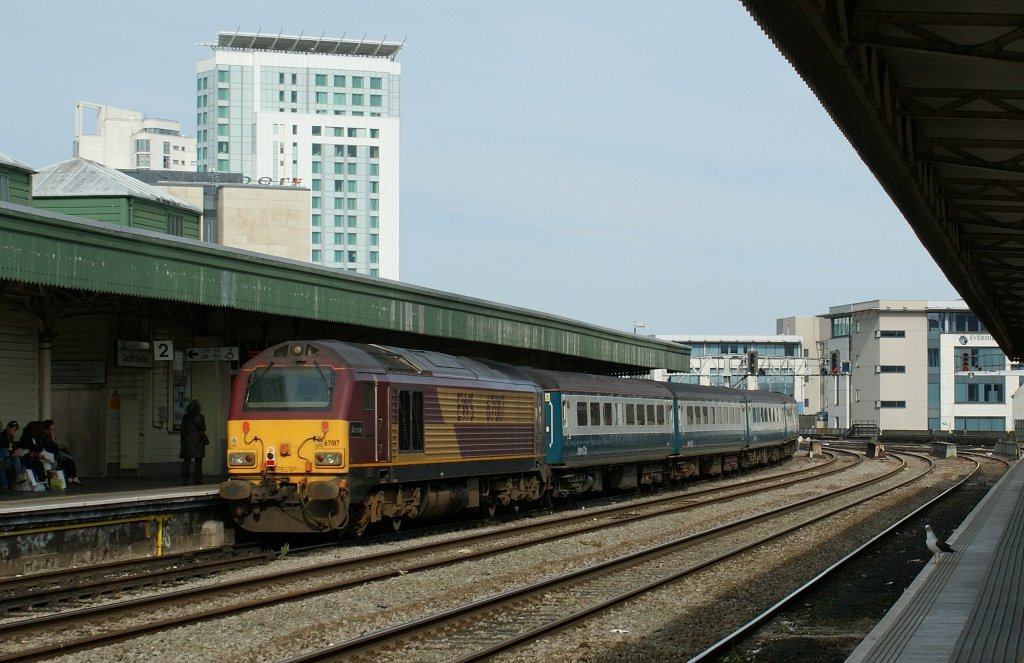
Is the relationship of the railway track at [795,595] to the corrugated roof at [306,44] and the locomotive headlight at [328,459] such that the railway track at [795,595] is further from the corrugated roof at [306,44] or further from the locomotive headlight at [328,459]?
the corrugated roof at [306,44]

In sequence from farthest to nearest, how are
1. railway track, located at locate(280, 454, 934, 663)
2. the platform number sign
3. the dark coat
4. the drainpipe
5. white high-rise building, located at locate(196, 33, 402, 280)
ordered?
white high-rise building, located at locate(196, 33, 402, 280) → the platform number sign → the dark coat → the drainpipe → railway track, located at locate(280, 454, 934, 663)

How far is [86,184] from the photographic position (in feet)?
113

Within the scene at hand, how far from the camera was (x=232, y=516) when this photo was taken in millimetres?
18375

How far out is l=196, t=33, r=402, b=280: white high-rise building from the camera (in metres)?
136

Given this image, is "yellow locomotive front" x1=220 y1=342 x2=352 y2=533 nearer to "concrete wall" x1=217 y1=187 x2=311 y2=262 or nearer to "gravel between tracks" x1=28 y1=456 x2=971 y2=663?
"gravel between tracks" x1=28 y1=456 x2=971 y2=663

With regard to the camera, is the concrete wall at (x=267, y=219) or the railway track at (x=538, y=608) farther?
the concrete wall at (x=267, y=219)

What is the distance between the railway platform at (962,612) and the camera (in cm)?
941

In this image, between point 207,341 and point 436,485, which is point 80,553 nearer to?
point 436,485

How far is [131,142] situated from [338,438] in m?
159

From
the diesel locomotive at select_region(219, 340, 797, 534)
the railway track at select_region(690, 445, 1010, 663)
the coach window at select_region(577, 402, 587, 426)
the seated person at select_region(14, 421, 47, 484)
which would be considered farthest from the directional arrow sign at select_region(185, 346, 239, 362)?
the railway track at select_region(690, 445, 1010, 663)

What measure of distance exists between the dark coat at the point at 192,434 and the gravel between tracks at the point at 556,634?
4.95m

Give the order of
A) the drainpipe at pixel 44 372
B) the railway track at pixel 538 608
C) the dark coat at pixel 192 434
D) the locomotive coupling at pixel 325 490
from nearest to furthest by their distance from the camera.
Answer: the railway track at pixel 538 608 < the locomotive coupling at pixel 325 490 < the drainpipe at pixel 44 372 < the dark coat at pixel 192 434

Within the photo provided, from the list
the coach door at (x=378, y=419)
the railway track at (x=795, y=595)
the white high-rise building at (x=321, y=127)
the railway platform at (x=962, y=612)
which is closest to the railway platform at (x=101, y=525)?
the coach door at (x=378, y=419)

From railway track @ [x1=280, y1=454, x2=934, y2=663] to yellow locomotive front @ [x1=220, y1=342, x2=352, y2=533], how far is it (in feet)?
13.7
